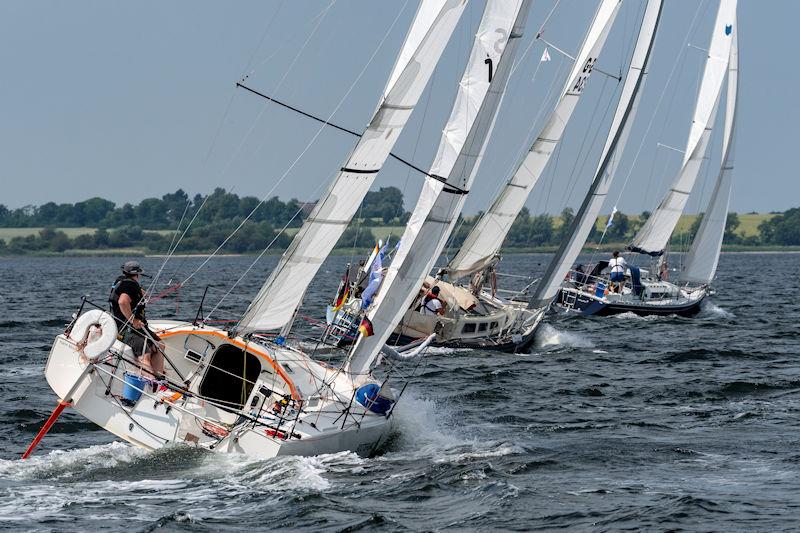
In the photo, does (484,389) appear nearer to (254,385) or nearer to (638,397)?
(638,397)

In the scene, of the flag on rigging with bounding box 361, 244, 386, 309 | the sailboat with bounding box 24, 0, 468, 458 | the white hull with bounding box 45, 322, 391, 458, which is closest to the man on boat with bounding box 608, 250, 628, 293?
the flag on rigging with bounding box 361, 244, 386, 309

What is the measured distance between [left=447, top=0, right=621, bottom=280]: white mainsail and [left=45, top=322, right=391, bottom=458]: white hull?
535 inches

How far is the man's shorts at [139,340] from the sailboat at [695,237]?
79.1 feet

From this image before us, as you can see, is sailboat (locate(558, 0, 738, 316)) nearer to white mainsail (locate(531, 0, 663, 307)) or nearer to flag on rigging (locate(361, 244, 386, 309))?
white mainsail (locate(531, 0, 663, 307))

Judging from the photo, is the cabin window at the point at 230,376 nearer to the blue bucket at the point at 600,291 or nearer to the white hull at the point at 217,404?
the white hull at the point at 217,404

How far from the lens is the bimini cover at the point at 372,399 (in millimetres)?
16500

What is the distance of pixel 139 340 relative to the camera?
16.3 meters

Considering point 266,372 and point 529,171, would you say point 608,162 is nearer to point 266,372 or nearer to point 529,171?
point 529,171

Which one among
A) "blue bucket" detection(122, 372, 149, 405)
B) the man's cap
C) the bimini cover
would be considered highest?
the man's cap

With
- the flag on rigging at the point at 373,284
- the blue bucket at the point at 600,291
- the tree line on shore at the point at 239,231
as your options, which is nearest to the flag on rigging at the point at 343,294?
the flag on rigging at the point at 373,284

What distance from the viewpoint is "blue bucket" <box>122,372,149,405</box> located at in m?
15.1

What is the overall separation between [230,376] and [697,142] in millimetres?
32913

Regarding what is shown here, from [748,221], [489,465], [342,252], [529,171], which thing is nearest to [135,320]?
[489,465]

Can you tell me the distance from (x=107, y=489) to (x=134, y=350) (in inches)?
119
